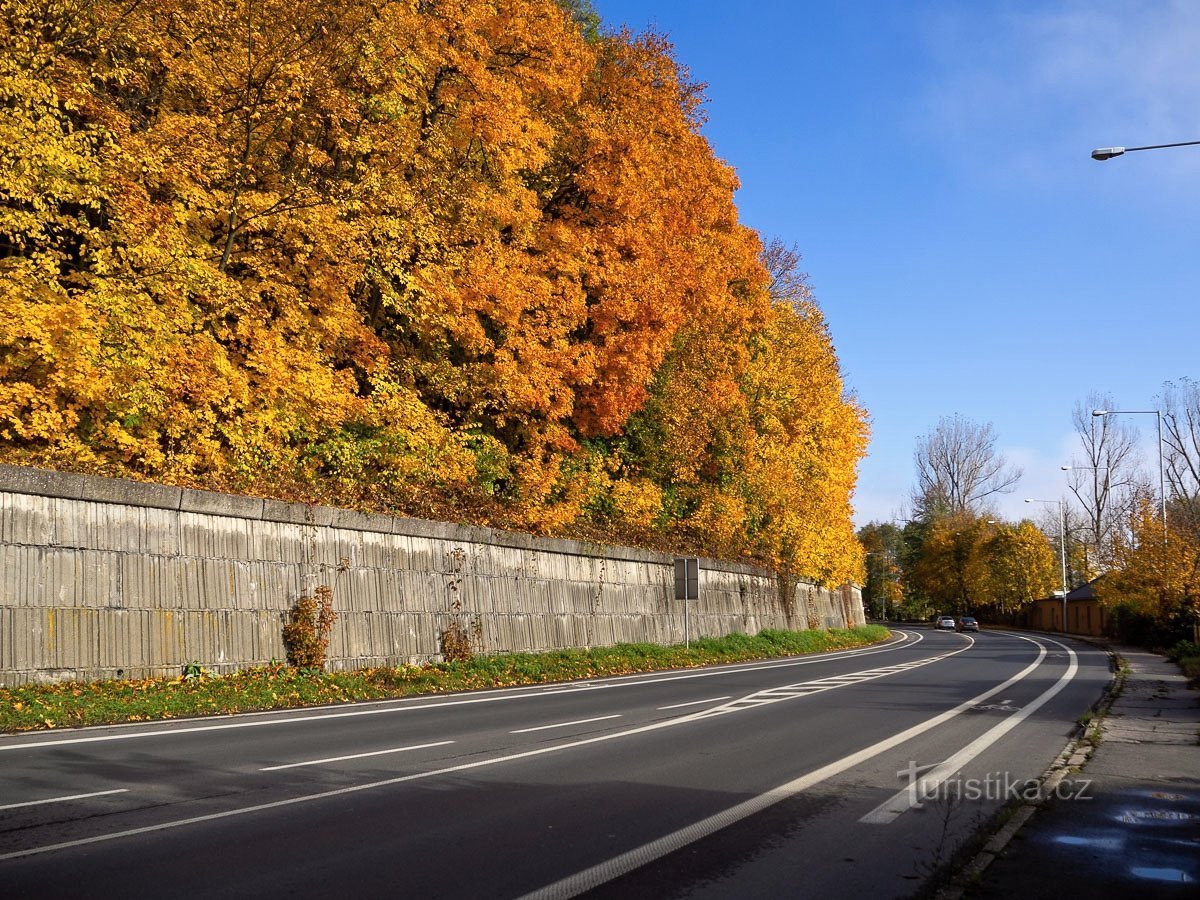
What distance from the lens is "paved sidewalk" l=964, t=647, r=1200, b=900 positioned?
570cm

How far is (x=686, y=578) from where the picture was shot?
3008 cm

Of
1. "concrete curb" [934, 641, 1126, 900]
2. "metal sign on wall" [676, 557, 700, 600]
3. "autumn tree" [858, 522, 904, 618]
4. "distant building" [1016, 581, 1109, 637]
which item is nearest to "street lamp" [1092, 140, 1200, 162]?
"concrete curb" [934, 641, 1126, 900]

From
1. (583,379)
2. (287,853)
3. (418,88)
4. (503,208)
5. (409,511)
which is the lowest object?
(287,853)

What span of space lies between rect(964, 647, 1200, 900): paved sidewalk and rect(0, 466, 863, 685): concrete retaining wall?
1234cm

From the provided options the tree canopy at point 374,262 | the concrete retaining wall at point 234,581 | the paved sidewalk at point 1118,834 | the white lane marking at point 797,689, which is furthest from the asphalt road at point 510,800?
the tree canopy at point 374,262

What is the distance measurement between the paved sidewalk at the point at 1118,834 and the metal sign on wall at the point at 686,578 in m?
18.1

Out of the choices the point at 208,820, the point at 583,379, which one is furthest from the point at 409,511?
the point at 208,820

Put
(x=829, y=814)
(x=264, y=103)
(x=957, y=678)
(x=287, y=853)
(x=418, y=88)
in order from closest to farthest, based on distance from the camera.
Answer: (x=287, y=853)
(x=829, y=814)
(x=264, y=103)
(x=957, y=678)
(x=418, y=88)

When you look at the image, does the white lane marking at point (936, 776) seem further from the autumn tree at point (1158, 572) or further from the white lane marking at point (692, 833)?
the autumn tree at point (1158, 572)

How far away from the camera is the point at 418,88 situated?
2545cm

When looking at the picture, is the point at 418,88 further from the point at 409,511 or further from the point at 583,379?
the point at 409,511

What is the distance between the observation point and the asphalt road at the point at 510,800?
5.77 metres

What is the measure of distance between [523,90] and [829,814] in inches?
992

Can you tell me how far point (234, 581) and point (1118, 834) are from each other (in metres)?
14.0
